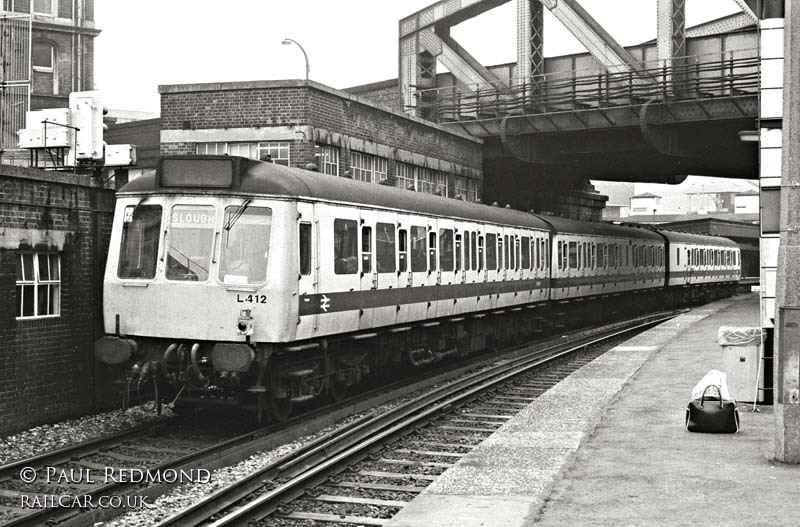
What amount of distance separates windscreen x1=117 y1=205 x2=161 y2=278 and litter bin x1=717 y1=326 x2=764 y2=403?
7233mm

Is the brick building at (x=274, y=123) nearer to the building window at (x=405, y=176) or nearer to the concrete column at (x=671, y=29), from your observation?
the building window at (x=405, y=176)

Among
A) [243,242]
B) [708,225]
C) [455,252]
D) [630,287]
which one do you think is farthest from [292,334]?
[708,225]

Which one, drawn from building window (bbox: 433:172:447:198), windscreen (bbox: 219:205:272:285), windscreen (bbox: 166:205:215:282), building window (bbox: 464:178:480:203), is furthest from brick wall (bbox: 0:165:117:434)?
building window (bbox: 464:178:480:203)

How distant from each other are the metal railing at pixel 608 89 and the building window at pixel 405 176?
19.5ft

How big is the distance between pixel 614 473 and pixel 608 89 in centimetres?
2580

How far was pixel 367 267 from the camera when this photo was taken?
47.3ft

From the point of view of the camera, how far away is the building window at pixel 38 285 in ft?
40.5

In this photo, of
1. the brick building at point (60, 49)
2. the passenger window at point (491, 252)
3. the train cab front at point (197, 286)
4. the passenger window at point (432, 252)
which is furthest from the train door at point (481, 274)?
the brick building at point (60, 49)

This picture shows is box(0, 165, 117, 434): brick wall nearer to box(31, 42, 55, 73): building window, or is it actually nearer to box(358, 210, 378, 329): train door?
box(358, 210, 378, 329): train door

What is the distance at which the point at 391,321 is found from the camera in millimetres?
15461

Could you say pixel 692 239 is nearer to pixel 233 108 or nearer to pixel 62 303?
pixel 233 108

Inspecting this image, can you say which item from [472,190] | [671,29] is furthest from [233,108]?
[671,29]

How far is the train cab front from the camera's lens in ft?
38.8

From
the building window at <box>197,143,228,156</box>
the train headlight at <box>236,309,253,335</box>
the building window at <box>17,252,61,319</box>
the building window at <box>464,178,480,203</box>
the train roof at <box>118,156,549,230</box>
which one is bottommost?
the train headlight at <box>236,309,253,335</box>
